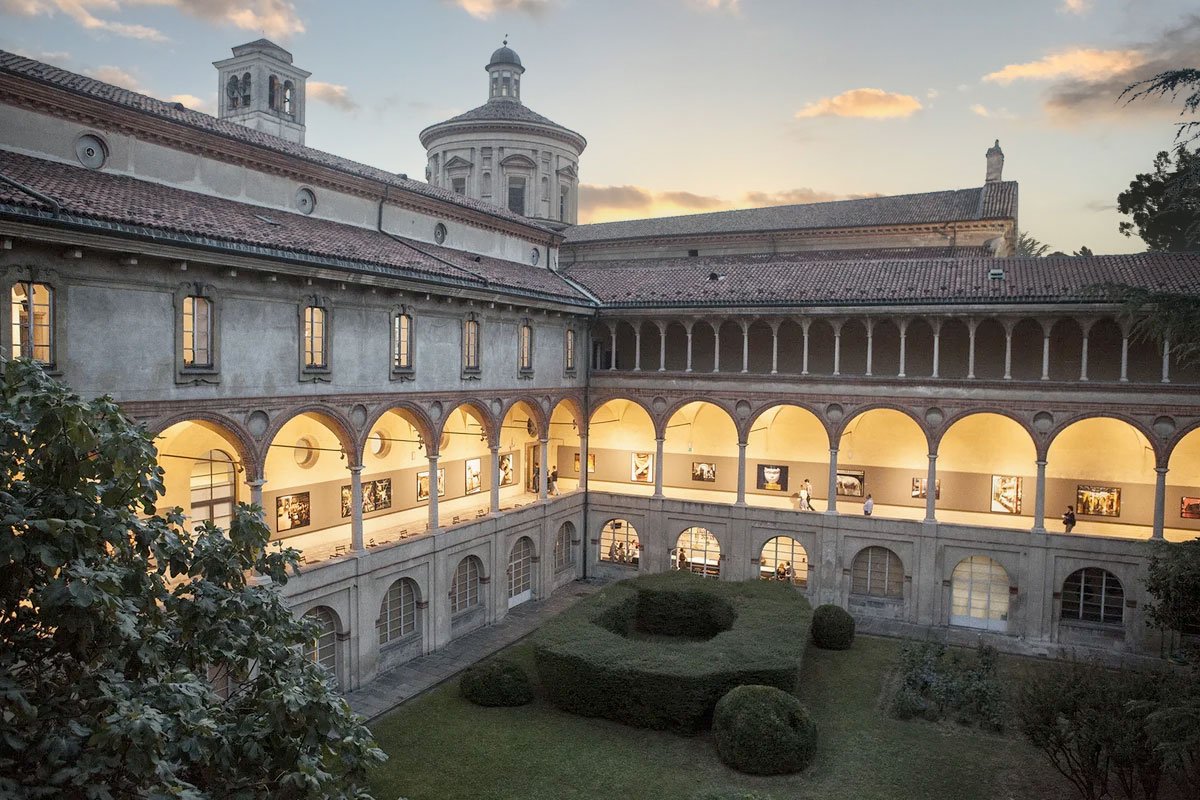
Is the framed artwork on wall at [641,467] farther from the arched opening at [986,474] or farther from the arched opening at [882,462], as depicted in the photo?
the arched opening at [986,474]

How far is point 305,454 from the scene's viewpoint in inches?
996

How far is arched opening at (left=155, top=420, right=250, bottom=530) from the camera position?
69.6 feet

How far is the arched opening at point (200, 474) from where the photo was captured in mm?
21203

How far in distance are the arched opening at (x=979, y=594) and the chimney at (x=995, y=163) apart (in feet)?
77.8

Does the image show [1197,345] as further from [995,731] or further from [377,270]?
[377,270]

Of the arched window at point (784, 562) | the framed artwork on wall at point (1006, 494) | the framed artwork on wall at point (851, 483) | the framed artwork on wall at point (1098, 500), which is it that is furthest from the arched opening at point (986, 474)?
the arched window at point (784, 562)

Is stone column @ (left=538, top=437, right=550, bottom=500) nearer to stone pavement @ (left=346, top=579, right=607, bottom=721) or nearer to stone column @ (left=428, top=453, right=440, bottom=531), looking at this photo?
stone pavement @ (left=346, top=579, right=607, bottom=721)

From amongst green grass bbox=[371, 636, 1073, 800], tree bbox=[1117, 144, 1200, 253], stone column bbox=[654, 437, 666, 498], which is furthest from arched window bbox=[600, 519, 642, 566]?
tree bbox=[1117, 144, 1200, 253]

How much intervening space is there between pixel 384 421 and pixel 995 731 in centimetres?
2072

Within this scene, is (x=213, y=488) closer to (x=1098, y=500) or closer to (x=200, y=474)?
(x=200, y=474)

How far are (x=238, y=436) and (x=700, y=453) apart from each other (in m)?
21.1

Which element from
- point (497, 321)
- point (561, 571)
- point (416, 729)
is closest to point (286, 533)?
point (416, 729)

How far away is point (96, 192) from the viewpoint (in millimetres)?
17484

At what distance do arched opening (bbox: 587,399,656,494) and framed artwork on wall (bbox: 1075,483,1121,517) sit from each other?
1657 centimetres
